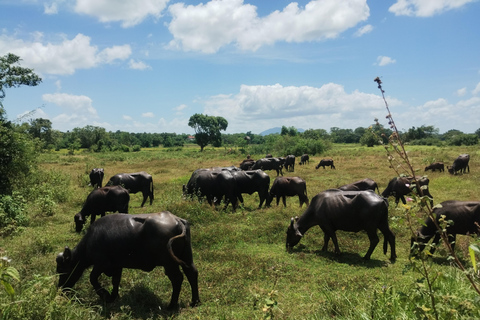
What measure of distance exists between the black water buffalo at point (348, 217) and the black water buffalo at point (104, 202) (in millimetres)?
6079

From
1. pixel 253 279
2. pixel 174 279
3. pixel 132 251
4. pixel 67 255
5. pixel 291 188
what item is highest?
pixel 132 251

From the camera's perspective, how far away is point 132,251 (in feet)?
18.6

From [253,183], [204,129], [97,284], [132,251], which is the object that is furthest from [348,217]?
[204,129]

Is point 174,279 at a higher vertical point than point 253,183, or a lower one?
lower

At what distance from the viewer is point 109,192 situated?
10.9m

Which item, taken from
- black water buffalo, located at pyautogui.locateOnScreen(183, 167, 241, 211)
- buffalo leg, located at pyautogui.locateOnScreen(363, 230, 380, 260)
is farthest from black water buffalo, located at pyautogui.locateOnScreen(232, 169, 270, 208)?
buffalo leg, located at pyautogui.locateOnScreen(363, 230, 380, 260)

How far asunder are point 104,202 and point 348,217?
804 cm

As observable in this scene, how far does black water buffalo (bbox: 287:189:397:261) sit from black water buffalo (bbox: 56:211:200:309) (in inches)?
159

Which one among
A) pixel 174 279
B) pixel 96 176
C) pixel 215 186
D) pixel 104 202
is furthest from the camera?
pixel 96 176

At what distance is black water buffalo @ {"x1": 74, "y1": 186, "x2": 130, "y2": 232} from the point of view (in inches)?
420

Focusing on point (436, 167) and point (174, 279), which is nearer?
point (174, 279)

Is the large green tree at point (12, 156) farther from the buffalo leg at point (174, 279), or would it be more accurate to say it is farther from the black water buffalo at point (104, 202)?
the buffalo leg at point (174, 279)

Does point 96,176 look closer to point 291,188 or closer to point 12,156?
point 12,156

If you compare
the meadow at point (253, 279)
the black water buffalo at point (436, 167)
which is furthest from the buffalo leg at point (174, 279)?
the black water buffalo at point (436, 167)
